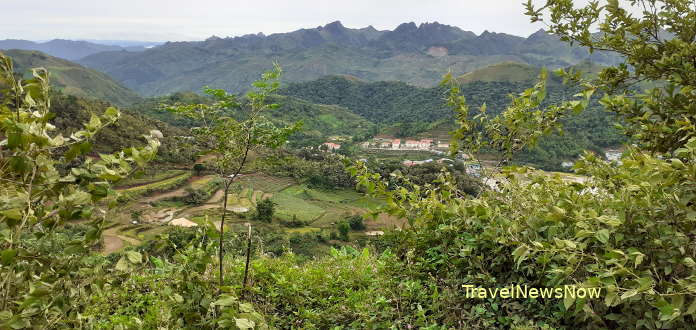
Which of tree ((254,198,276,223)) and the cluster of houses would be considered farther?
the cluster of houses

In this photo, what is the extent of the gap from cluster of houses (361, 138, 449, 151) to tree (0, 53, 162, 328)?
3572 inches

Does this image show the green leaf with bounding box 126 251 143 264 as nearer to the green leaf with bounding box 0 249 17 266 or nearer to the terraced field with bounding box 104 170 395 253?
the green leaf with bounding box 0 249 17 266

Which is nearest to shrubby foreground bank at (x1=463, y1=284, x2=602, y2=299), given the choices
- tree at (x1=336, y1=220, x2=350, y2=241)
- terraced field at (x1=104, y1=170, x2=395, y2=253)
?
terraced field at (x1=104, y1=170, x2=395, y2=253)

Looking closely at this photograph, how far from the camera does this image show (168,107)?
324cm

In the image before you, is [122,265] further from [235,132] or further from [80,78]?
[80,78]

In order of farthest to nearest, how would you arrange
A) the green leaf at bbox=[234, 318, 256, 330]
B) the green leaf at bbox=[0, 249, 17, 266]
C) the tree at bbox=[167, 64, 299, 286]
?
1. the tree at bbox=[167, 64, 299, 286]
2. the green leaf at bbox=[234, 318, 256, 330]
3. the green leaf at bbox=[0, 249, 17, 266]

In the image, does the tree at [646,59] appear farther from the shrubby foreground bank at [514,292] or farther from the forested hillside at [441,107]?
the forested hillside at [441,107]

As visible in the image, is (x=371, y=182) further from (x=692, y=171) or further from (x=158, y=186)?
(x=158, y=186)

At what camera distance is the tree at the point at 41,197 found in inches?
51.1

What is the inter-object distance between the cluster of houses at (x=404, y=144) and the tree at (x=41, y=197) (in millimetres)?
90728

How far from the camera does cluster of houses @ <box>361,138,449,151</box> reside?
305 ft

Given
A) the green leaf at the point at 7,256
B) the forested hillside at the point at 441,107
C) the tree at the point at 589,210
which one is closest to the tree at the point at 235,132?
the tree at the point at 589,210

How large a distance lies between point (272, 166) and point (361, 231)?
1602 inches

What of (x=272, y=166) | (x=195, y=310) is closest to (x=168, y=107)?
(x=272, y=166)
